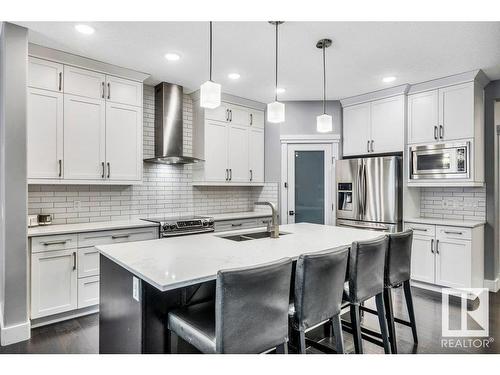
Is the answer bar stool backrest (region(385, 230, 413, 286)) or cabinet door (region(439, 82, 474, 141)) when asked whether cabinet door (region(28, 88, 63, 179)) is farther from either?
cabinet door (region(439, 82, 474, 141))

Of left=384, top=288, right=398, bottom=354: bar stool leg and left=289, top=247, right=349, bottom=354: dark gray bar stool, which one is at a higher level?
left=289, top=247, right=349, bottom=354: dark gray bar stool

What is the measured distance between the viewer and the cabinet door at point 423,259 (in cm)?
400

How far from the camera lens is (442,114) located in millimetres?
4055

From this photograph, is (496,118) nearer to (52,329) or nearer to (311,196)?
(311,196)

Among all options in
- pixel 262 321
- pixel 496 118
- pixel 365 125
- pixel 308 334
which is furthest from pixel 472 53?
pixel 262 321

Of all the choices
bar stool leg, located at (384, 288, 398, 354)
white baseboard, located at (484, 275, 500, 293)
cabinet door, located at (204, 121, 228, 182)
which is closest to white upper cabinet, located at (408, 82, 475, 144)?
white baseboard, located at (484, 275, 500, 293)

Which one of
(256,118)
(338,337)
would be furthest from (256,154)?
(338,337)

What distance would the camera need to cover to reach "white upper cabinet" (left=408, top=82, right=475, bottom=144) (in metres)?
3.84

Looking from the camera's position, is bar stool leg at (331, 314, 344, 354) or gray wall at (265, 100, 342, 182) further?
gray wall at (265, 100, 342, 182)

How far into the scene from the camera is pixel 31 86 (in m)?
3.09

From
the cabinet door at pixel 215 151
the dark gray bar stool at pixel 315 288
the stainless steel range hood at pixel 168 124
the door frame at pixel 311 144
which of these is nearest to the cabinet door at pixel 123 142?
the stainless steel range hood at pixel 168 124

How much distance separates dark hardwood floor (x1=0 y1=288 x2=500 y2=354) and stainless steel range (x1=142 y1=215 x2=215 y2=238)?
1128 millimetres

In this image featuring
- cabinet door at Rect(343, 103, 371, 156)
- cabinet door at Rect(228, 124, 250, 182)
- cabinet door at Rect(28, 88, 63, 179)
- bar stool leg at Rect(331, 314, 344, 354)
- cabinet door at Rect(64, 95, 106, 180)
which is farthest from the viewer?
cabinet door at Rect(228, 124, 250, 182)

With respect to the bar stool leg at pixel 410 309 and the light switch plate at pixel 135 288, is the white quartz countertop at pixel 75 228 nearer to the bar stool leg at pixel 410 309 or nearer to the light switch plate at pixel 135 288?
the light switch plate at pixel 135 288
